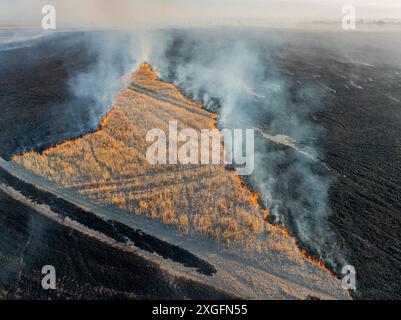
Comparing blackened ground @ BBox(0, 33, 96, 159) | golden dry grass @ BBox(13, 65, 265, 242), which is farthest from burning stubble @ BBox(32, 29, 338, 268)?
blackened ground @ BBox(0, 33, 96, 159)

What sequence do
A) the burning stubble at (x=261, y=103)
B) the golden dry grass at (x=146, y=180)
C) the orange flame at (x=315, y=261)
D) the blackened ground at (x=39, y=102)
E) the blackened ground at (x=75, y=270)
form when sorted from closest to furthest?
the blackened ground at (x=75, y=270), the orange flame at (x=315, y=261), the golden dry grass at (x=146, y=180), the burning stubble at (x=261, y=103), the blackened ground at (x=39, y=102)

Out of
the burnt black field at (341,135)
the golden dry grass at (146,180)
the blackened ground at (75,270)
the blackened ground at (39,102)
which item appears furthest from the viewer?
the blackened ground at (39,102)

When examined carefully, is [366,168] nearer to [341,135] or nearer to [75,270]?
[341,135]

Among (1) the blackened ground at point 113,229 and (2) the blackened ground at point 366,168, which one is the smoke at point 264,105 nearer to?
(2) the blackened ground at point 366,168

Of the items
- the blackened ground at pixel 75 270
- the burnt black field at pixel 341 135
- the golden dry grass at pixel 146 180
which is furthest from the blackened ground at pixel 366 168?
the blackened ground at pixel 75 270

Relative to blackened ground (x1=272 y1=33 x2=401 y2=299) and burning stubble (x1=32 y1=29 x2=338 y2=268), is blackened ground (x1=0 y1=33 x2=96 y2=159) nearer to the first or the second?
burning stubble (x1=32 y1=29 x2=338 y2=268)
